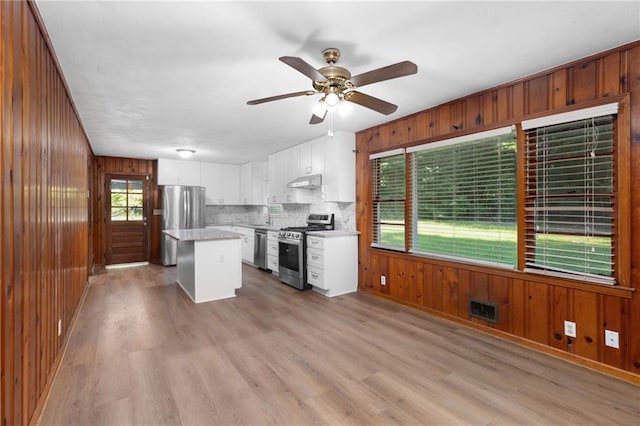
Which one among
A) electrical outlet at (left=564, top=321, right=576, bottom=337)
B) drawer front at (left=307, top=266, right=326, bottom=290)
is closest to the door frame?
drawer front at (left=307, top=266, right=326, bottom=290)

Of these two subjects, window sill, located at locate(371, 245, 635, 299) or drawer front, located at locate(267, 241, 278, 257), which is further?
drawer front, located at locate(267, 241, 278, 257)

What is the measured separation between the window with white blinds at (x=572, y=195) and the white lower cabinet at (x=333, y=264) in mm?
2256

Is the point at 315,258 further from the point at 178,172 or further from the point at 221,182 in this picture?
the point at 178,172

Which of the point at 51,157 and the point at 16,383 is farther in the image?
the point at 51,157

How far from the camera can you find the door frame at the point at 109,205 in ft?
21.1

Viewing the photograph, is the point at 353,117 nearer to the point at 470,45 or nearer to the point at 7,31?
the point at 470,45

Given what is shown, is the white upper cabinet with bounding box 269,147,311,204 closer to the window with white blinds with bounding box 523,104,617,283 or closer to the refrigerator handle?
the refrigerator handle

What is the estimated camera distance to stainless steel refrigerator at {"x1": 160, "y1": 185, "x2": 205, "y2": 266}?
21.1ft

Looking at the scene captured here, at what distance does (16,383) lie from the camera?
1.42 m

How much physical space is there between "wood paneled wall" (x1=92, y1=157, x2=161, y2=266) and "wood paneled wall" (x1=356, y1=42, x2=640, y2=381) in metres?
5.40

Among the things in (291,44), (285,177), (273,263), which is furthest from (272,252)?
(291,44)

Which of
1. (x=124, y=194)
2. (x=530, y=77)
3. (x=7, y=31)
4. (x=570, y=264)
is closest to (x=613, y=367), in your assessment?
(x=570, y=264)

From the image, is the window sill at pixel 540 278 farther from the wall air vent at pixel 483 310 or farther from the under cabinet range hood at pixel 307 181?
the under cabinet range hood at pixel 307 181

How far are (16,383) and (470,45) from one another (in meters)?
3.25
